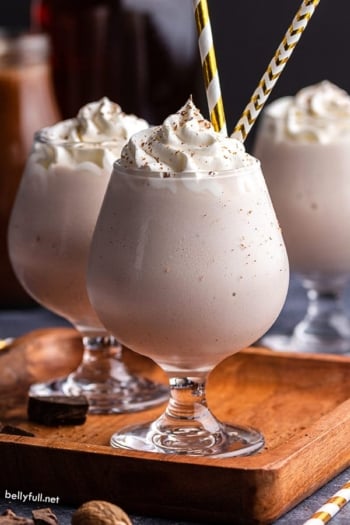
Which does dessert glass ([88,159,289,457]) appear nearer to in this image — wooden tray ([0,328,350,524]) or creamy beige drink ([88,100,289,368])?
creamy beige drink ([88,100,289,368])

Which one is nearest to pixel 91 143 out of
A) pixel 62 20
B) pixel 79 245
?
pixel 79 245

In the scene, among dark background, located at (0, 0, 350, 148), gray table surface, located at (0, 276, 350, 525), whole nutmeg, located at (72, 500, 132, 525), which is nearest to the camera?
whole nutmeg, located at (72, 500, 132, 525)

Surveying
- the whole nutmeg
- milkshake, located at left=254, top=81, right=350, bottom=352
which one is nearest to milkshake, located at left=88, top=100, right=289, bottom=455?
the whole nutmeg

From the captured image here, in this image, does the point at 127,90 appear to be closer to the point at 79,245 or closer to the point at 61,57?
the point at 61,57

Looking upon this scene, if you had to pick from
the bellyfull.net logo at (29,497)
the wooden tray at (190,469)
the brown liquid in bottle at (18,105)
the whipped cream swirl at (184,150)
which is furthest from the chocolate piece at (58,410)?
the brown liquid in bottle at (18,105)

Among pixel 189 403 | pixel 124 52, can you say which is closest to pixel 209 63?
pixel 189 403

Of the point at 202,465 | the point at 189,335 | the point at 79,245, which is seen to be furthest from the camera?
the point at 79,245

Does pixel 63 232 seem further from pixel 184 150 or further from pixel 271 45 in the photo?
pixel 271 45
